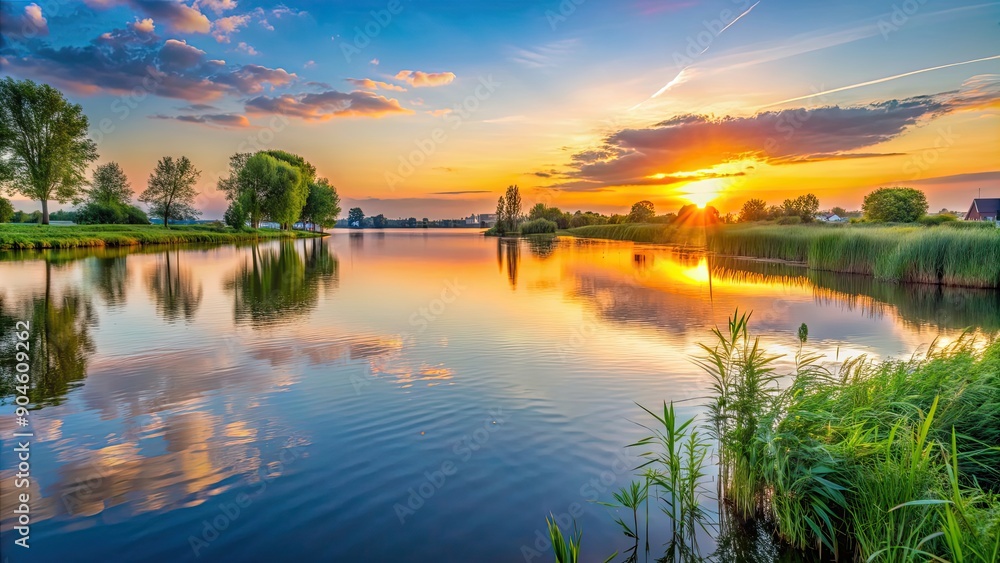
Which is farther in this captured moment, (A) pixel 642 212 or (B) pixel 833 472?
(A) pixel 642 212

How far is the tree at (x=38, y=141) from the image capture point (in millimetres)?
48125

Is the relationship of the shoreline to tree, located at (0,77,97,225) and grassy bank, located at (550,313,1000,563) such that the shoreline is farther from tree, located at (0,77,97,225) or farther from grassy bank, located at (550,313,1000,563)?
grassy bank, located at (550,313,1000,563)

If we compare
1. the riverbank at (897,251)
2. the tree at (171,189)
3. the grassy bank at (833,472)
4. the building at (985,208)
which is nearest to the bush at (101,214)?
the tree at (171,189)

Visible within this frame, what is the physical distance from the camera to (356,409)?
7824 mm

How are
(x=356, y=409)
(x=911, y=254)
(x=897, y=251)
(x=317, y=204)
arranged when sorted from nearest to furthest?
(x=356, y=409) → (x=911, y=254) → (x=897, y=251) → (x=317, y=204)

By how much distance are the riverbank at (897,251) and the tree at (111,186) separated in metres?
95.7

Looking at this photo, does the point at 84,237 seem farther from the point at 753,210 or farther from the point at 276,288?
the point at 753,210

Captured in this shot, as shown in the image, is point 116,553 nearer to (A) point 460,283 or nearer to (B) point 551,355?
(B) point 551,355

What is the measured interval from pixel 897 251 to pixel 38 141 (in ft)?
242

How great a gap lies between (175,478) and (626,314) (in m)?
13.4

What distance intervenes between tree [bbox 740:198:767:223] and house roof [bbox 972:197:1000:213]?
3482cm

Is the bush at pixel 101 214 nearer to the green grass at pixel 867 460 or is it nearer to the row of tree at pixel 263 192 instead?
the row of tree at pixel 263 192

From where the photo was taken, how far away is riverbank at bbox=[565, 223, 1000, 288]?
2136 cm

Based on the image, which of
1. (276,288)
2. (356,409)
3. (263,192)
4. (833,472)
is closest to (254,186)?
(263,192)
